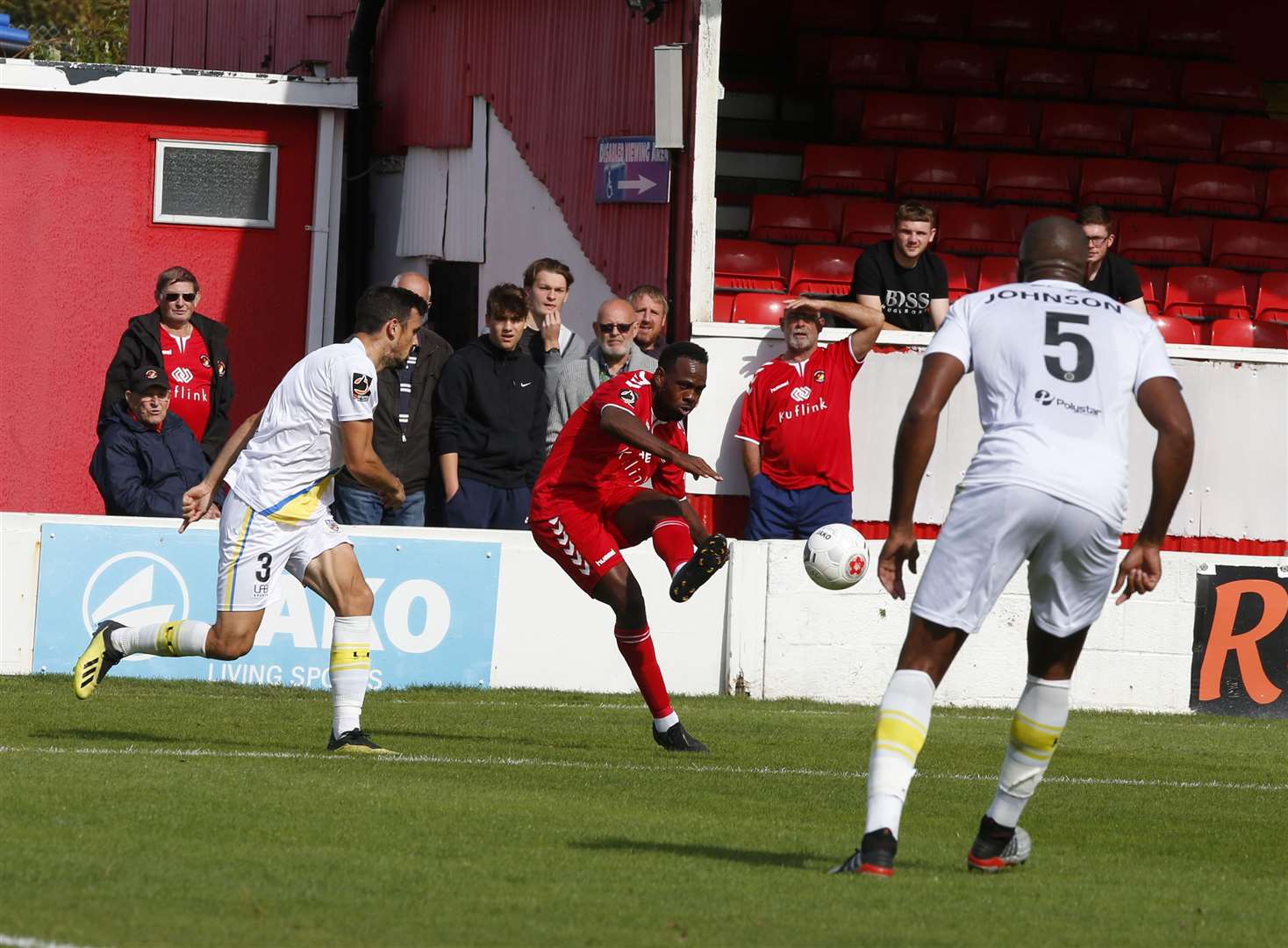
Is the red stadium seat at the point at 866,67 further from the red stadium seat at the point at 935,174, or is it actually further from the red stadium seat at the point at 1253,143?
the red stadium seat at the point at 1253,143

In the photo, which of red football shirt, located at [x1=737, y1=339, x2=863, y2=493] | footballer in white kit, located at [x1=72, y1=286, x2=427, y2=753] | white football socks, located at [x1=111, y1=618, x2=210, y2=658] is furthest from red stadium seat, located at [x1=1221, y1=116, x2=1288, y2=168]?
white football socks, located at [x1=111, y1=618, x2=210, y2=658]

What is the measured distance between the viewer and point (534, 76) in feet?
62.1

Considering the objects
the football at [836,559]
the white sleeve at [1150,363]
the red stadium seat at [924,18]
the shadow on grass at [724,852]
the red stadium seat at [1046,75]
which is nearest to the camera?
the white sleeve at [1150,363]

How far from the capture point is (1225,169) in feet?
64.8

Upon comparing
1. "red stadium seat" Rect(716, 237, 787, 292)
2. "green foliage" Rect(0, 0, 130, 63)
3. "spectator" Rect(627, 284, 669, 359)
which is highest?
"green foliage" Rect(0, 0, 130, 63)

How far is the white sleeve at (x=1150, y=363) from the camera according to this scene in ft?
21.9

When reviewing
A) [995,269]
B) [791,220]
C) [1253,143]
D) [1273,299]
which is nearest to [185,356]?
[791,220]

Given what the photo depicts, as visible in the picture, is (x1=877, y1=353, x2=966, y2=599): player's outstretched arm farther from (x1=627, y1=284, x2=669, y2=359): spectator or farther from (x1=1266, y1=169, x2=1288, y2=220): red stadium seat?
(x1=1266, y1=169, x2=1288, y2=220): red stadium seat

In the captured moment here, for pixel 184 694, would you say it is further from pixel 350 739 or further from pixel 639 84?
pixel 639 84

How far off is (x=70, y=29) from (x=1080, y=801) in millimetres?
34867

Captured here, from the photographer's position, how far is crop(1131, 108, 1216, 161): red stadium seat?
19.9 metres

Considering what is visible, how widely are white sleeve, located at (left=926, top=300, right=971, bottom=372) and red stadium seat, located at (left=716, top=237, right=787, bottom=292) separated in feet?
34.8

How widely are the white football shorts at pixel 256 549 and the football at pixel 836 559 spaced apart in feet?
8.80

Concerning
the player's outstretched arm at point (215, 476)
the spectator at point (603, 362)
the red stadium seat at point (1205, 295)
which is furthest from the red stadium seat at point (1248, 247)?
the player's outstretched arm at point (215, 476)
